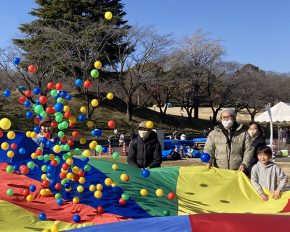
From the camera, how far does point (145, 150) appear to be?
5.21m

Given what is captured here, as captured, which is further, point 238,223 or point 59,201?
point 59,201

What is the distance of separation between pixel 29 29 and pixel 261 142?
2275 centimetres

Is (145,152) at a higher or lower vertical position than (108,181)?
higher

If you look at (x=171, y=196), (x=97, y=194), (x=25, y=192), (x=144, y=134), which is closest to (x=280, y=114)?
(x=144, y=134)

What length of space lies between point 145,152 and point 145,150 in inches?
1.1

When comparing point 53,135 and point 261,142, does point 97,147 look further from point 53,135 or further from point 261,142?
point 261,142

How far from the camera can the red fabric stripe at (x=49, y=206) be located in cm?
413

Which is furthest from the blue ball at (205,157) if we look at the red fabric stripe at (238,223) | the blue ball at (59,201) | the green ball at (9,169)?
the red fabric stripe at (238,223)

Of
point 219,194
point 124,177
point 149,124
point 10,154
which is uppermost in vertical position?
point 149,124

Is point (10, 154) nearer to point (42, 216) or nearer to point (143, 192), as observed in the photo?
point (42, 216)

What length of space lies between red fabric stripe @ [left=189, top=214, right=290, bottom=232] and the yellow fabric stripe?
1888 millimetres

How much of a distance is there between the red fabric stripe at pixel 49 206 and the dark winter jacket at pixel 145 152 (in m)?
1.16

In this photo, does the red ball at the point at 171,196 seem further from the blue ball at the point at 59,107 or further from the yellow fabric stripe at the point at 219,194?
the blue ball at the point at 59,107

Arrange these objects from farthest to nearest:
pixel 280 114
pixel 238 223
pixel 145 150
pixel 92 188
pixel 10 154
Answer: pixel 280 114
pixel 145 150
pixel 10 154
pixel 92 188
pixel 238 223
